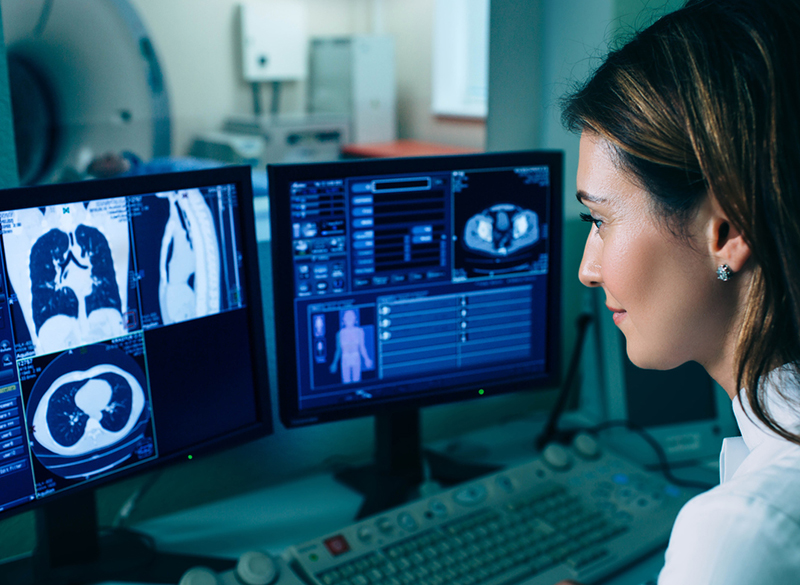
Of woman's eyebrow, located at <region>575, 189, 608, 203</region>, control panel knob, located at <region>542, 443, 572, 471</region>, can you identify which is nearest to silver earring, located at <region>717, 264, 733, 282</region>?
woman's eyebrow, located at <region>575, 189, 608, 203</region>

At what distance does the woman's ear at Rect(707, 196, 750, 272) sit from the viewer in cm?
62

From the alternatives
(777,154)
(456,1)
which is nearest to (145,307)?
(777,154)

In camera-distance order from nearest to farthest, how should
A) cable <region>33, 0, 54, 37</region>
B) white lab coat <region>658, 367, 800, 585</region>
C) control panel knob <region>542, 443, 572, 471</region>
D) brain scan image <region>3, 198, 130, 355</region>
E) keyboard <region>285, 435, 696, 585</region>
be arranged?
white lab coat <region>658, 367, 800, 585</region>, brain scan image <region>3, 198, 130, 355</region>, keyboard <region>285, 435, 696, 585</region>, control panel knob <region>542, 443, 572, 471</region>, cable <region>33, 0, 54, 37</region>

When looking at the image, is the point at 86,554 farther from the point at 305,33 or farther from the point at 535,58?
the point at 305,33

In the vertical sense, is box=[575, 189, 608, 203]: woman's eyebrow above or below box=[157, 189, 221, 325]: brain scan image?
above

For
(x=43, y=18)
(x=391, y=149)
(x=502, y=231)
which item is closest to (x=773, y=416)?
(x=502, y=231)

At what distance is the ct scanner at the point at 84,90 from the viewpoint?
188 centimetres

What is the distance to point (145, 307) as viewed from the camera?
0.87m

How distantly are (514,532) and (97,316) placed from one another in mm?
618

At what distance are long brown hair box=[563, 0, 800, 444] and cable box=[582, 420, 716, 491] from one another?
0.56 metres

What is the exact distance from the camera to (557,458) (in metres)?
1.15

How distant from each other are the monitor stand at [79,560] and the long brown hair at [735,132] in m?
0.73

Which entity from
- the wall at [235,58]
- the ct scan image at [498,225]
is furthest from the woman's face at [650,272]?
the wall at [235,58]

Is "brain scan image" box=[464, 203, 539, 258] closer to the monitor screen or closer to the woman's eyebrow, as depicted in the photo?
the monitor screen
